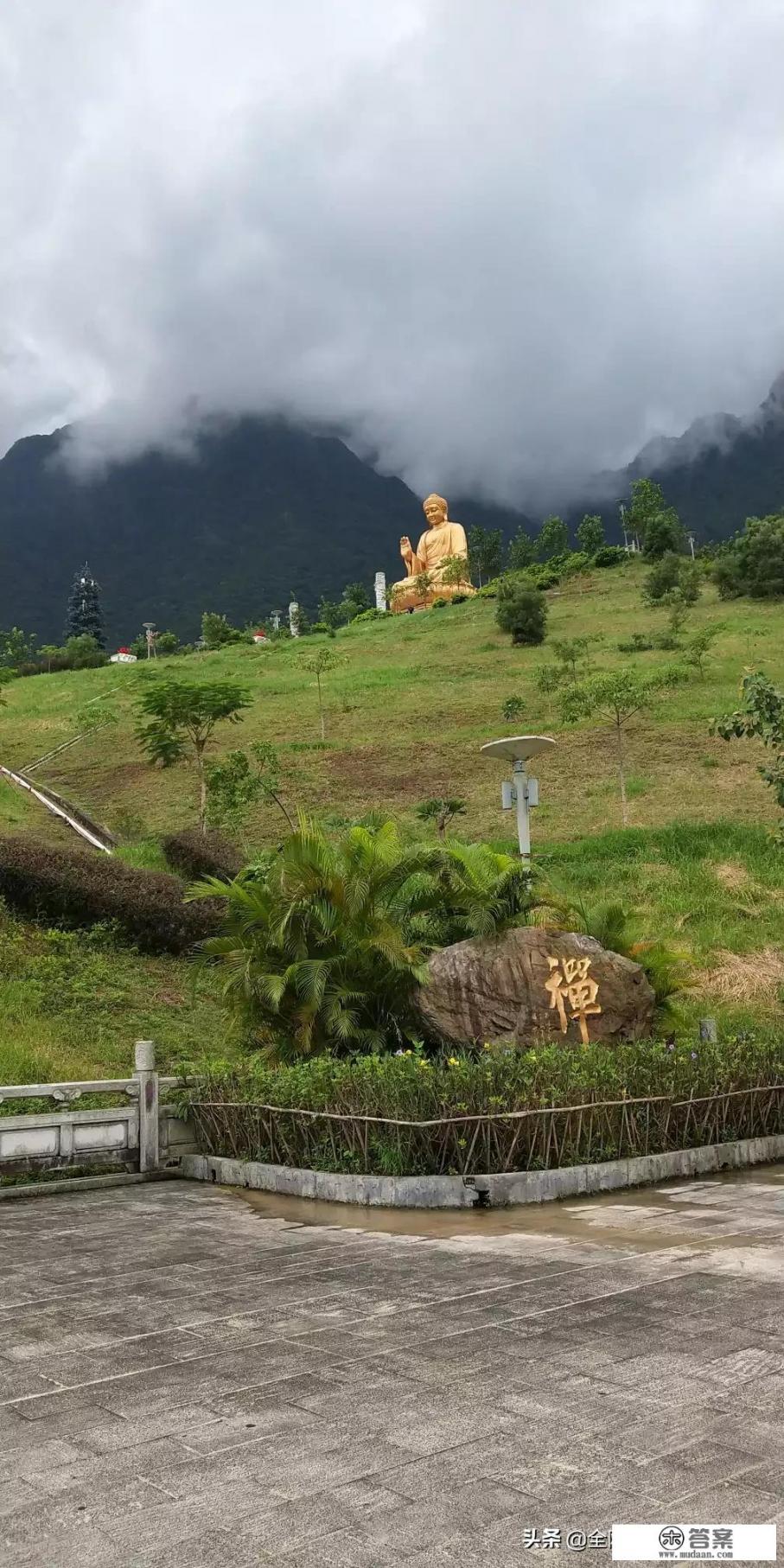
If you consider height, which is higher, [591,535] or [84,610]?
[84,610]

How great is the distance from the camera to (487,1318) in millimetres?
4801

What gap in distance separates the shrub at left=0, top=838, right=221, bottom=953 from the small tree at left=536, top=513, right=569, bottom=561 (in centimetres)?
6494

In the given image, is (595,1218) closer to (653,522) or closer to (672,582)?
(672,582)

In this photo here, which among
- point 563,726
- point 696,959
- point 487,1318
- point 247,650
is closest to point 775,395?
point 247,650

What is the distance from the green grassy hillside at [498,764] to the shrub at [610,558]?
1153 centimetres

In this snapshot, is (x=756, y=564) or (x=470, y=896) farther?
(x=756, y=564)

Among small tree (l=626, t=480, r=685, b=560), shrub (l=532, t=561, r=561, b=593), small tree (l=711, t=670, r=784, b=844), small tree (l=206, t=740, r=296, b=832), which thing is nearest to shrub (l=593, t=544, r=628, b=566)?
small tree (l=626, t=480, r=685, b=560)

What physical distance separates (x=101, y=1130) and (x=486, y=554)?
75838 millimetres

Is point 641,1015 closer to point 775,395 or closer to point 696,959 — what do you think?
point 696,959

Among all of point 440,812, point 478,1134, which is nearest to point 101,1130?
point 478,1134

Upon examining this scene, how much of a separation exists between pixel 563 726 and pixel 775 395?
171806 millimetres

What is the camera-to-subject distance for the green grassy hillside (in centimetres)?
1944

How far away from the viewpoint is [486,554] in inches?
3236

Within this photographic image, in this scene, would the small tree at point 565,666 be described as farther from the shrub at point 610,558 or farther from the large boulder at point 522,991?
the large boulder at point 522,991
